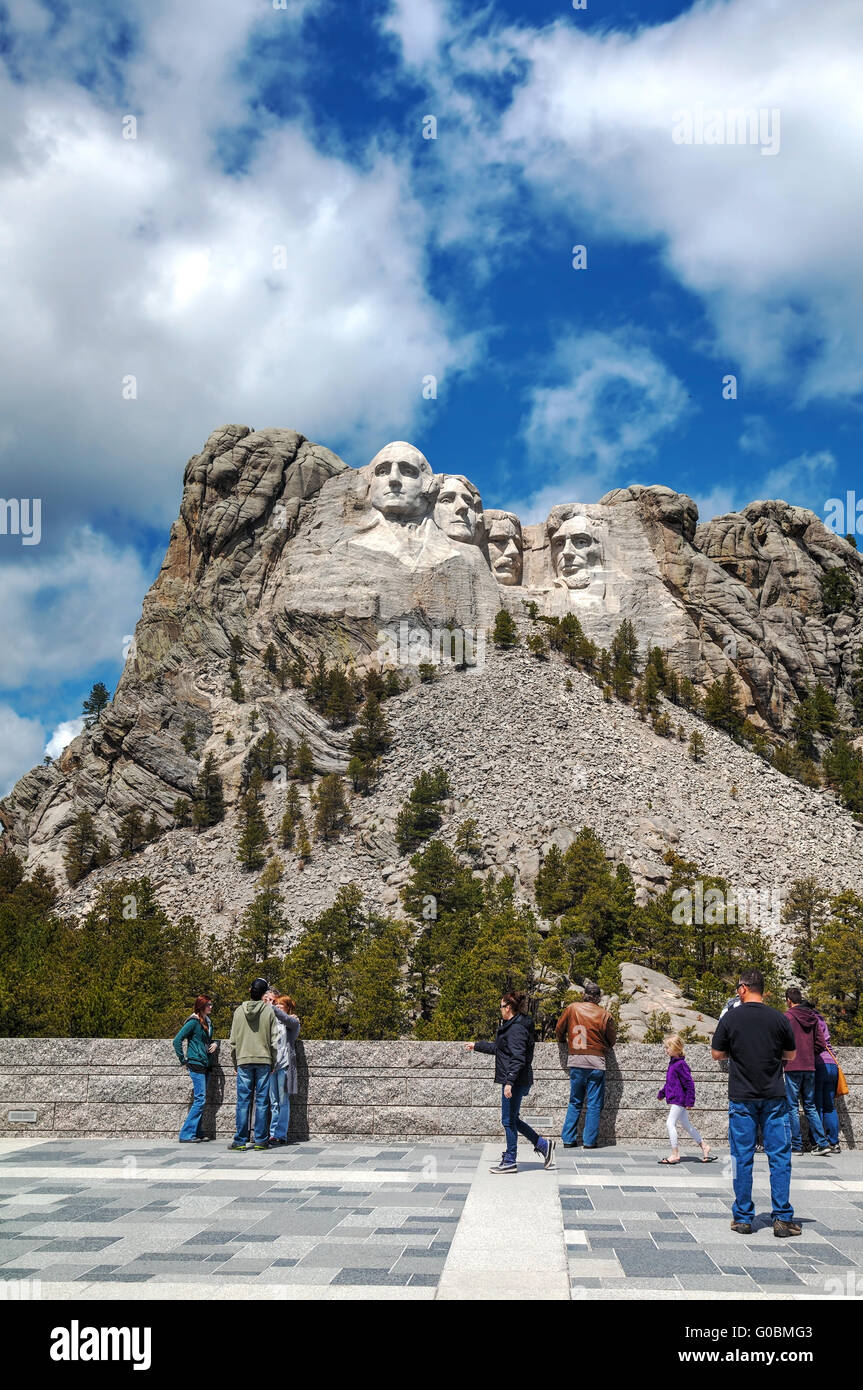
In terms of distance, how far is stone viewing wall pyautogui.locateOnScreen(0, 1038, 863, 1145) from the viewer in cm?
1055

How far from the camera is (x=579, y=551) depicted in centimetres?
6256

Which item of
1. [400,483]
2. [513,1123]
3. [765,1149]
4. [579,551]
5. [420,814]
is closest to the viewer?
[765,1149]

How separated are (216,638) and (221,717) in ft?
17.7

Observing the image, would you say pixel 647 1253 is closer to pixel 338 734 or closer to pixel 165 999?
pixel 165 999

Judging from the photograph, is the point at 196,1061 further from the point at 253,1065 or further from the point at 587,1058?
the point at 587,1058

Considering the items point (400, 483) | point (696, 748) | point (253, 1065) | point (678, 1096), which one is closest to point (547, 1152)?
point (678, 1096)

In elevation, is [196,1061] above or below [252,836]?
below

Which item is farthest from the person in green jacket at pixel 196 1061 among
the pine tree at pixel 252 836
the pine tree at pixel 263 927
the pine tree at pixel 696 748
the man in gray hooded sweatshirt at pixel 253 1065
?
the pine tree at pixel 696 748

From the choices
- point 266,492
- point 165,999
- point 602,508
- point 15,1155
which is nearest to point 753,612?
point 602,508

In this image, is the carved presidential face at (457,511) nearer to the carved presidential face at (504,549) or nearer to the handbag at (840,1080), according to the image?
the carved presidential face at (504,549)

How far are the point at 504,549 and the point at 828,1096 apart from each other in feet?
178

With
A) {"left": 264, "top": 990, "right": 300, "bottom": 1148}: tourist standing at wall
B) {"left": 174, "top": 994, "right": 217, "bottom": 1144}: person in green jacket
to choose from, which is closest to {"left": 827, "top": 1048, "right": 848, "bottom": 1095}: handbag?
{"left": 264, "top": 990, "right": 300, "bottom": 1148}: tourist standing at wall

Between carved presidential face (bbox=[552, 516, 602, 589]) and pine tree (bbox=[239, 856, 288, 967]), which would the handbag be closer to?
pine tree (bbox=[239, 856, 288, 967])

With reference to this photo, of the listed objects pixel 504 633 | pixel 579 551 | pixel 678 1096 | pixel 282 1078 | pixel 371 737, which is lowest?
pixel 678 1096
